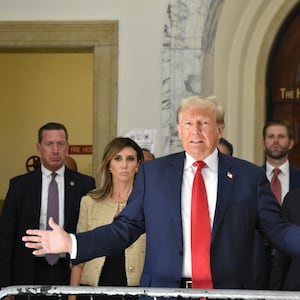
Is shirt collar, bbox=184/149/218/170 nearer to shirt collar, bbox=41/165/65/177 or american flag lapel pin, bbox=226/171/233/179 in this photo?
american flag lapel pin, bbox=226/171/233/179

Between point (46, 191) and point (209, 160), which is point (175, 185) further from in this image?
point (46, 191)

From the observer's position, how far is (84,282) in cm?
577

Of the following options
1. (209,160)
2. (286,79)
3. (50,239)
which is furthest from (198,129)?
(286,79)

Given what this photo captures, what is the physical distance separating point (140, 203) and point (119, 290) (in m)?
0.87

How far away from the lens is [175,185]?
4.45 meters

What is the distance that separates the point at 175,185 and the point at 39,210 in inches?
85.9

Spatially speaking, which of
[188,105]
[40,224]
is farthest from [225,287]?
[40,224]

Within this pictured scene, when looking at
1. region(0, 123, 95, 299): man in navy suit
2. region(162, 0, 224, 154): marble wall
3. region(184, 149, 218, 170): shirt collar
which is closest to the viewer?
region(184, 149, 218, 170): shirt collar

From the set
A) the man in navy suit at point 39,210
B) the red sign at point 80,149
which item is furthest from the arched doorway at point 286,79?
the red sign at point 80,149

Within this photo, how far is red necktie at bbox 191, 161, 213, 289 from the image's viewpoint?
14.2 ft

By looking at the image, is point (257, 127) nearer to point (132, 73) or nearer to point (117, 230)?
point (132, 73)

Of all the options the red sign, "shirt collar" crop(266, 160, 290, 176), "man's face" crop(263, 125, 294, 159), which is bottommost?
"shirt collar" crop(266, 160, 290, 176)

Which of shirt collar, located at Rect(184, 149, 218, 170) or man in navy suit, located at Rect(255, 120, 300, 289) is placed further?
man in navy suit, located at Rect(255, 120, 300, 289)

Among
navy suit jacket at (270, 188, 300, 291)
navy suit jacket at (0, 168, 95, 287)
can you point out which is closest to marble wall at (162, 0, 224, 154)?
navy suit jacket at (0, 168, 95, 287)
